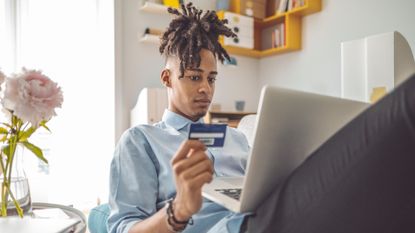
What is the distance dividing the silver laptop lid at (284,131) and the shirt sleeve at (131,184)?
1.17 ft

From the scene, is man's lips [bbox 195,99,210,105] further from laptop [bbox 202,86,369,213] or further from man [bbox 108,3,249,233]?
laptop [bbox 202,86,369,213]

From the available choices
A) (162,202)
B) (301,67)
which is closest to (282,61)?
(301,67)

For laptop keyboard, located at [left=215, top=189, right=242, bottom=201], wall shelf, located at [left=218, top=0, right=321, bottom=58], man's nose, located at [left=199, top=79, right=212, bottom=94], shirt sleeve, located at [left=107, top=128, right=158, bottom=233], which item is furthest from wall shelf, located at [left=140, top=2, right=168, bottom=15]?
laptop keyboard, located at [left=215, top=189, right=242, bottom=201]

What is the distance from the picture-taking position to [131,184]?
3.04 ft

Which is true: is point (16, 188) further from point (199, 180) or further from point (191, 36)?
point (191, 36)

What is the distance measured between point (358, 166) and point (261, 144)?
6.5 inches

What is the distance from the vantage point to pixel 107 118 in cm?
283

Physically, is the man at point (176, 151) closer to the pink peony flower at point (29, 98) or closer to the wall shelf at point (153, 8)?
the pink peony flower at point (29, 98)

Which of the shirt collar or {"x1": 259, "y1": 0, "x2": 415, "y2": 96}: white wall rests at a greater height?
{"x1": 259, "y1": 0, "x2": 415, "y2": 96}: white wall

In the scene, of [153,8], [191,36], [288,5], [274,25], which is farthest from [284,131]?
[274,25]

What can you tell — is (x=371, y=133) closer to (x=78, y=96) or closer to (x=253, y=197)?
(x=253, y=197)

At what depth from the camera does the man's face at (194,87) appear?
1.08 metres

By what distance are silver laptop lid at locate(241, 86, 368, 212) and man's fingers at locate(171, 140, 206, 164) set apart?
0.10 m

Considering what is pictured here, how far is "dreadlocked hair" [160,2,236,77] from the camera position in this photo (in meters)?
1.08
